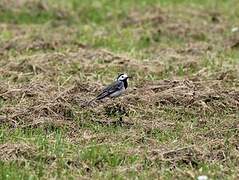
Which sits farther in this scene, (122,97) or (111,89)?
(122,97)

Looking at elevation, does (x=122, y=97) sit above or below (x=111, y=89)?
below

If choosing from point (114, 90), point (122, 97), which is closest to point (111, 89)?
point (114, 90)

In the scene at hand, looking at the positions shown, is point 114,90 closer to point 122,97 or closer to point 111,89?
point 111,89

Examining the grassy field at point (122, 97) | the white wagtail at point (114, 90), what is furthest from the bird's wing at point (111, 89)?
the grassy field at point (122, 97)

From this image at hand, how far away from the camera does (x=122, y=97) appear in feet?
30.7

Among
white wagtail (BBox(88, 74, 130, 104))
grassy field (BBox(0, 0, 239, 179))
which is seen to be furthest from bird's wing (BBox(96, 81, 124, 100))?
grassy field (BBox(0, 0, 239, 179))

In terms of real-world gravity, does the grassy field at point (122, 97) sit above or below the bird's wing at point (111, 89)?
below

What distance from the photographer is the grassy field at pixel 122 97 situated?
7332 millimetres

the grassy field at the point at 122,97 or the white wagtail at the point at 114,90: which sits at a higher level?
the white wagtail at the point at 114,90

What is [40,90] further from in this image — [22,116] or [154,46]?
[154,46]

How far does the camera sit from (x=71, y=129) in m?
8.38

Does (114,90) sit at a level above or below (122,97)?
above

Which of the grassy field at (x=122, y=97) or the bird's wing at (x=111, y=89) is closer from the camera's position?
the grassy field at (x=122, y=97)

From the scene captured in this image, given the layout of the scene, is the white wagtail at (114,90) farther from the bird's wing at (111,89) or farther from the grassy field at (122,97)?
the grassy field at (122,97)
